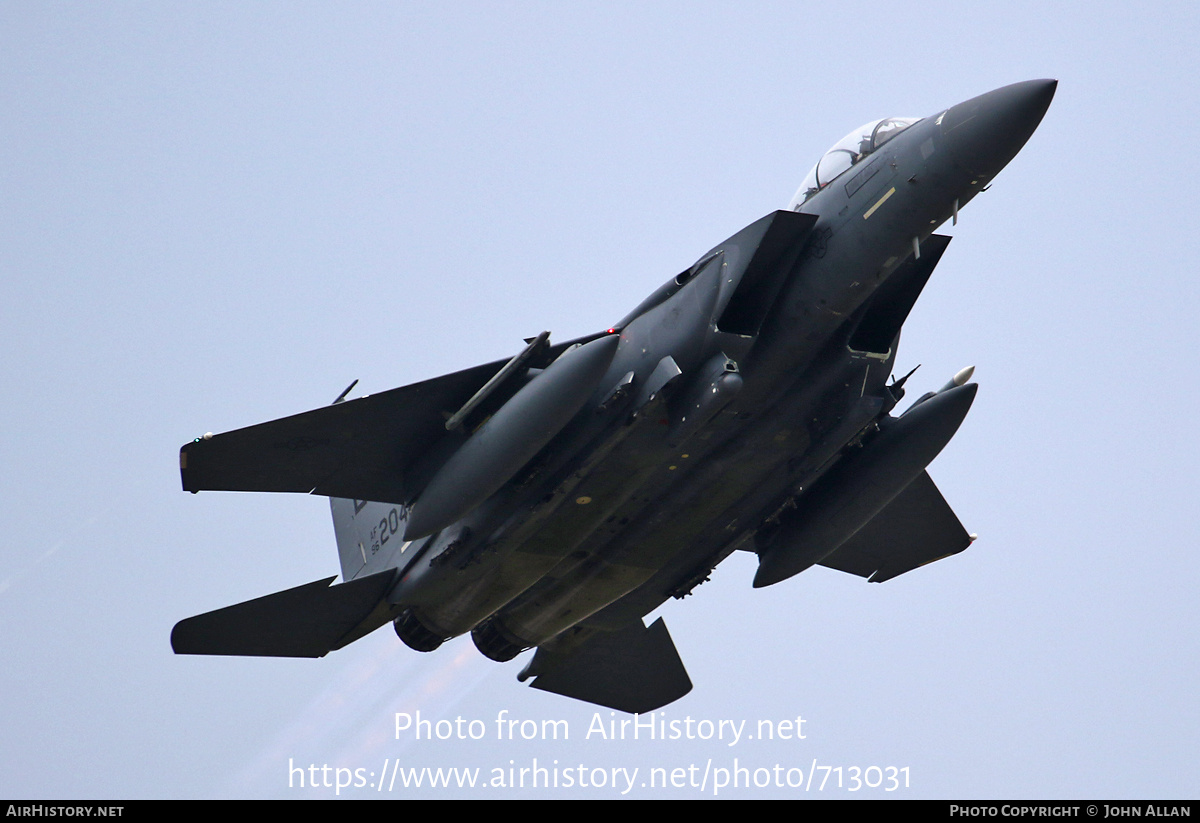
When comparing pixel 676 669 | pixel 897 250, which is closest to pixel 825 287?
pixel 897 250

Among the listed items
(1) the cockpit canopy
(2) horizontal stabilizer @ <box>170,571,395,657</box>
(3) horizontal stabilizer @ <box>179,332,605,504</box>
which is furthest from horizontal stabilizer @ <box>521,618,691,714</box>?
(1) the cockpit canopy

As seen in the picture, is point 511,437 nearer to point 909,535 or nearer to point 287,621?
point 287,621

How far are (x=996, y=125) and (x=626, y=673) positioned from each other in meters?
10.8

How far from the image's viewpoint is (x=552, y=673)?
20719mm

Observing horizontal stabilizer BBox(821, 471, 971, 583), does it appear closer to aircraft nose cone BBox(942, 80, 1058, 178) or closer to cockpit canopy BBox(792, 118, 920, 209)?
cockpit canopy BBox(792, 118, 920, 209)

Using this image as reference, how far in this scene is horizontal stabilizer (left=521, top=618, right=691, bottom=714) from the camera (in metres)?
20.8

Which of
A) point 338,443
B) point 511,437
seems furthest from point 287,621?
point 511,437

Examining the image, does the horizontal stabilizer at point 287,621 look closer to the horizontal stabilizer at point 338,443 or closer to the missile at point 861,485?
the horizontal stabilizer at point 338,443

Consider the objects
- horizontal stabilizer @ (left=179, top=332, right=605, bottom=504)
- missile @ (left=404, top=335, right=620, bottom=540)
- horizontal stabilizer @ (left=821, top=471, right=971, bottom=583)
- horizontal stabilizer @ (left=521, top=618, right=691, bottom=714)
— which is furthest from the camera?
horizontal stabilizer @ (left=521, top=618, right=691, bottom=714)

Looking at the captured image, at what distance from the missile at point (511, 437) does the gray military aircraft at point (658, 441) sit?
3 cm

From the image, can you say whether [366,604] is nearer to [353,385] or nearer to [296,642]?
[296,642]

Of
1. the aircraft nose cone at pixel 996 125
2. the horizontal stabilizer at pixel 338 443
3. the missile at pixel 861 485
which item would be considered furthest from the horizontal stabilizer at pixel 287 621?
the aircraft nose cone at pixel 996 125

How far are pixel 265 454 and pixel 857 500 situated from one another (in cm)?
732

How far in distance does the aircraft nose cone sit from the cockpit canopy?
35.6 inches
